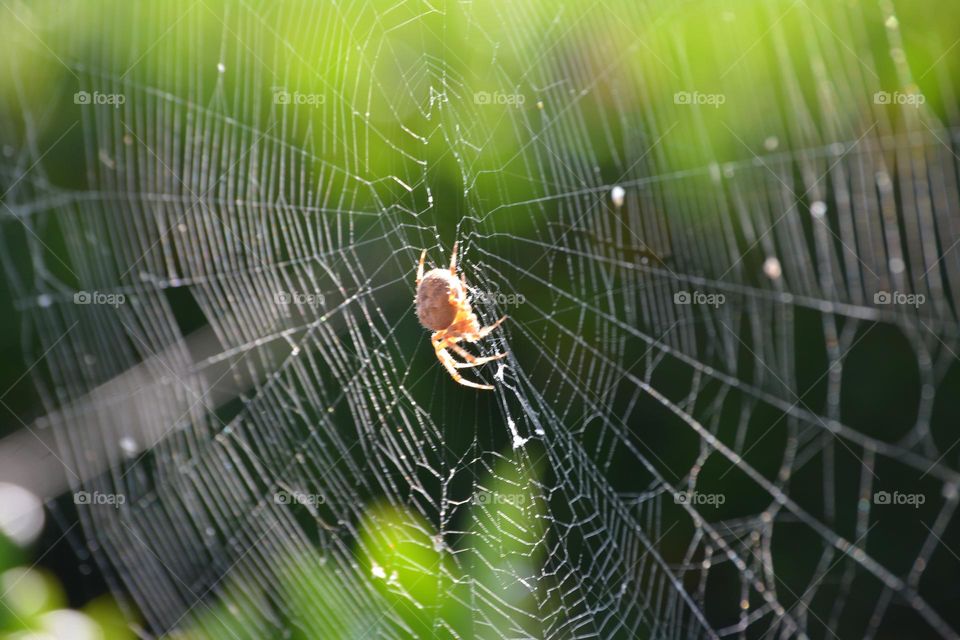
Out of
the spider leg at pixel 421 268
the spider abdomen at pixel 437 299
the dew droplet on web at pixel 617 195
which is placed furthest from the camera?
the dew droplet on web at pixel 617 195

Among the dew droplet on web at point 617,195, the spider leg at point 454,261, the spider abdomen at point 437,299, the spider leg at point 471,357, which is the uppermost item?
the dew droplet on web at point 617,195

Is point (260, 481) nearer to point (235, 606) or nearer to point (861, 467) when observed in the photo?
point (235, 606)

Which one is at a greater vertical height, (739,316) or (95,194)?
(95,194)

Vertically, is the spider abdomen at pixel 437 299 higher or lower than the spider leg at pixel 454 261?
lower

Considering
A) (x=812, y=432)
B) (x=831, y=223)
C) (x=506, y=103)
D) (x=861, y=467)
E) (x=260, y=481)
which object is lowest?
(x=861, y=467)

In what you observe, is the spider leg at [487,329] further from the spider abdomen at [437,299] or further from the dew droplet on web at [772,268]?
the dew droplet on web at [772,268]

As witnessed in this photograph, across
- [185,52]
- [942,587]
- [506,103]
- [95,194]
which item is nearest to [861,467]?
[942,587]

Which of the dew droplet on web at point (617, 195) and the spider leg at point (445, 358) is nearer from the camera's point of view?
the spider leg at point (445, 358)

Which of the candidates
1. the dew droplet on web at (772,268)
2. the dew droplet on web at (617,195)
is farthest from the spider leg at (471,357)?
the dew droplet on web at (772,268)
